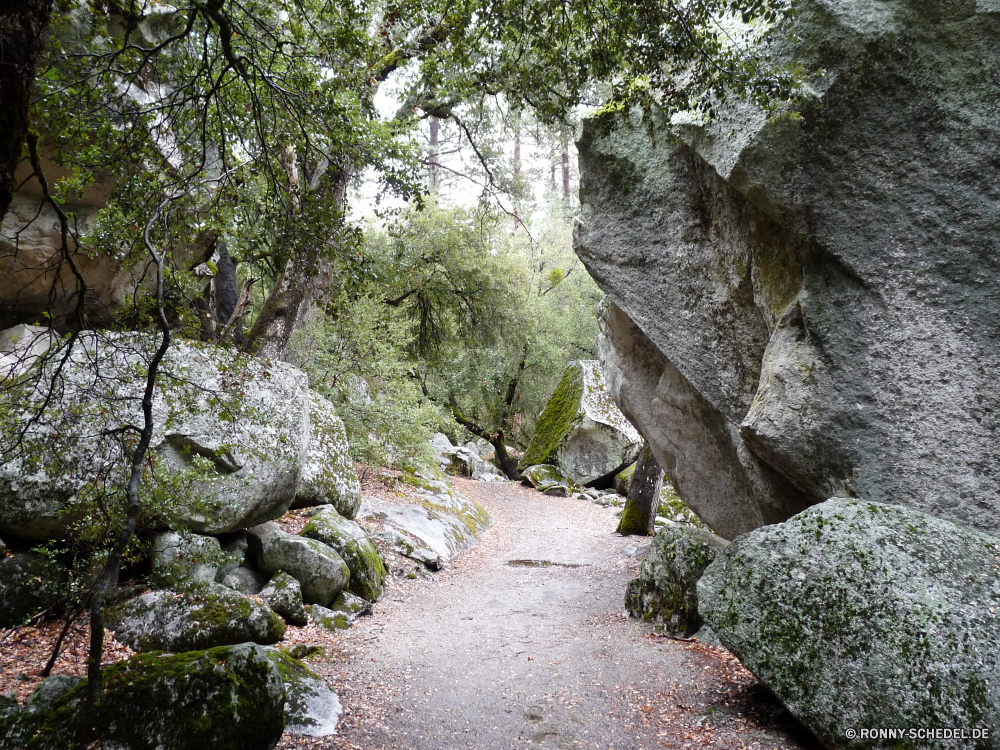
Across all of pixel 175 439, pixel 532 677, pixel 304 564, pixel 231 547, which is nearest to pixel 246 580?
pixel 231 547

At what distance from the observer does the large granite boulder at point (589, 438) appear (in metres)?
20.1

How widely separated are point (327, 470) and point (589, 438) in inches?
465

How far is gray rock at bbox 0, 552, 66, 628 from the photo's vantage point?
18.4 ft

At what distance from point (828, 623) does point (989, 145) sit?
3931 mm

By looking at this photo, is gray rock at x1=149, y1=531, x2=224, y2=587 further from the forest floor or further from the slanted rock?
the forest floor

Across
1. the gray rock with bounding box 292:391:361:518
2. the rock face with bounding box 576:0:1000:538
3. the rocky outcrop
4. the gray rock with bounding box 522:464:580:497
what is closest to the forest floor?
the rocky outcrop

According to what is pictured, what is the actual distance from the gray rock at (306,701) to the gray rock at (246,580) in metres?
1.96

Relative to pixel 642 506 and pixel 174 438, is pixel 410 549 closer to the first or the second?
pixel 174 438

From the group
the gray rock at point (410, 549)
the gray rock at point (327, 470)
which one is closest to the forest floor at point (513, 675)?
the gray rock at point (410, 549)

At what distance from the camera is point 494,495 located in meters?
18.6

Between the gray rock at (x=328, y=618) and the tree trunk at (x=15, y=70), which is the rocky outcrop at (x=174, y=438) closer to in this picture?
the gray rock at (x=328, y=618)

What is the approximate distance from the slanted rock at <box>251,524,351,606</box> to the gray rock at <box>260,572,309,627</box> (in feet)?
0.76

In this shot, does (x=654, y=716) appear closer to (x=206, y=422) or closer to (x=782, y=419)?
(x=782, y=419)

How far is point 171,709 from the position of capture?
3787 millimetres
